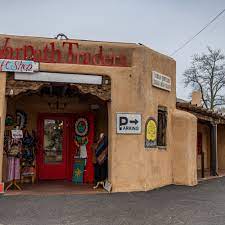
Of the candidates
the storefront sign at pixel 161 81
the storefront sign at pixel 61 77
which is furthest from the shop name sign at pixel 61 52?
the storefront sign at pixel 161 81

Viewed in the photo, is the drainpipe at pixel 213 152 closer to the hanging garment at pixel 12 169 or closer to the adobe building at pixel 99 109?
the adobe building at pixel 99 109

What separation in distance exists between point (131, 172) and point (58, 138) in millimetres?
3669

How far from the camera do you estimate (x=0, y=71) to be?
29.2 feet

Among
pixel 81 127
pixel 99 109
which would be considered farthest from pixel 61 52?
pixel 81 127

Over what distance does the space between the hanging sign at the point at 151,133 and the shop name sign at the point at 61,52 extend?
1.94 meters

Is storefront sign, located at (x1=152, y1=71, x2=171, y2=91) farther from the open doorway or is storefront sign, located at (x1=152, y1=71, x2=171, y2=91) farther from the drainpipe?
the drainpipe

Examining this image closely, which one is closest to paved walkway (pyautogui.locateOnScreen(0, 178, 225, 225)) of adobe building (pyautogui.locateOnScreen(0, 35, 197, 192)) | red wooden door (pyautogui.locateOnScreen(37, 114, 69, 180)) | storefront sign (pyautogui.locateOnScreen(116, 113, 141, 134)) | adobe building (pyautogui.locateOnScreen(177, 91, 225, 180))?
adobe building (pyautogui.locateOnScreen(0, 35, 197, 192))

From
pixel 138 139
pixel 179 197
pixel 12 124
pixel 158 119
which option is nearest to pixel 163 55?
pixel 158 119

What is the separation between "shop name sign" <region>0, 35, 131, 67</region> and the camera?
30.1 ft

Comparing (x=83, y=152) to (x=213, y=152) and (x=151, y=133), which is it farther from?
(x=213, y=152)

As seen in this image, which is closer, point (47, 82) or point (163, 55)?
point (47, 82)

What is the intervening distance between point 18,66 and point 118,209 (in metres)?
4.74

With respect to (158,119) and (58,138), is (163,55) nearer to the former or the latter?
(158,119)

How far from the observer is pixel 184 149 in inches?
430
